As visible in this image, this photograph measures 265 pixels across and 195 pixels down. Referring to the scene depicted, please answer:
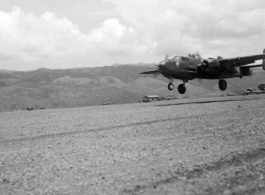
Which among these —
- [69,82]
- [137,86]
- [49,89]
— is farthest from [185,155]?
[69,82]

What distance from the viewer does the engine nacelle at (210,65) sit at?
2658cm

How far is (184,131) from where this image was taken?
7.97 meters

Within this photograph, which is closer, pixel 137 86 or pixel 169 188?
pixel 169 188

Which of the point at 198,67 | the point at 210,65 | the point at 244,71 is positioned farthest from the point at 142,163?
the point at 244,71

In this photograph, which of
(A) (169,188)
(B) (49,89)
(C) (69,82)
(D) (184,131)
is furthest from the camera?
(C) (69,82)

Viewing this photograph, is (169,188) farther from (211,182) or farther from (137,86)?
(137,86)

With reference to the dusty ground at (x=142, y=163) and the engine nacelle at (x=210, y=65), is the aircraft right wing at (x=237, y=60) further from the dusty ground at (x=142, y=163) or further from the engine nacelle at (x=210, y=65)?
the dusty ground at (x=142, y=163)

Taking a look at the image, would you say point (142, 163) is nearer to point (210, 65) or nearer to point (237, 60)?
point (210, 65)

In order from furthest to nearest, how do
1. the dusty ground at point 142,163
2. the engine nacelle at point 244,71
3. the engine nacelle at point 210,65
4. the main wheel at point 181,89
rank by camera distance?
the engine nacelle at point 244,71
the main wheel at point 181,89
the engine nacelle at point 210,65
the dusty ground at point 142,163

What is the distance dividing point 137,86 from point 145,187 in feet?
327

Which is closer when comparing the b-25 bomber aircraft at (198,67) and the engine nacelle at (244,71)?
the b-25 bomber aircraft at (198,67)

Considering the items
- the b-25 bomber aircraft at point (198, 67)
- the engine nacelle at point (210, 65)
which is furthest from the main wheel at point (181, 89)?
the engine nacelle at point (210, 65)

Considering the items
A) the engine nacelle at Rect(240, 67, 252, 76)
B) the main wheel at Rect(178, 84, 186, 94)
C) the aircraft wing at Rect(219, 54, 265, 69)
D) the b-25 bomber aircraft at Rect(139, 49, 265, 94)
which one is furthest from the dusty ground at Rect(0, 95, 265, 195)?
the engine nacelle at Rect(240, 67, 252, 76)

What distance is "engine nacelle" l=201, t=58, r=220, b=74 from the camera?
87.2 ft
